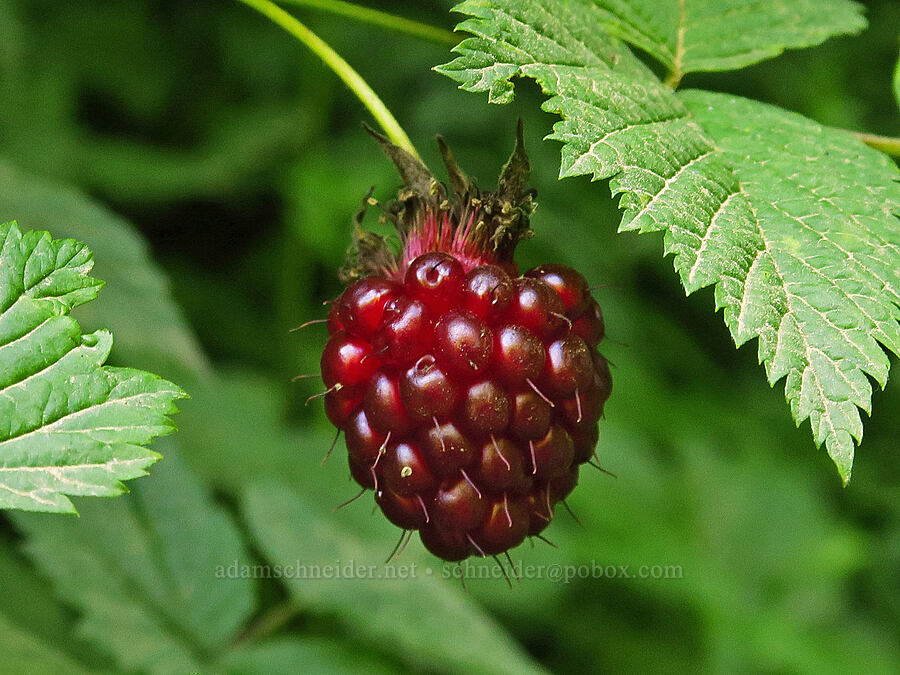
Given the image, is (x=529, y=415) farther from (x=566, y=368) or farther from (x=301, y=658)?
(x=301, y=658)

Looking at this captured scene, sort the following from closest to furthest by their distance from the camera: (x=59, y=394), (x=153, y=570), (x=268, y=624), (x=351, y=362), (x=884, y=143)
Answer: (x=59, y=394) < (x=351, y=362) < (x=884, y=143) < (x=153, y=570) < (x=268, y=624)

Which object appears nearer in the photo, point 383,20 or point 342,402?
point 342,402

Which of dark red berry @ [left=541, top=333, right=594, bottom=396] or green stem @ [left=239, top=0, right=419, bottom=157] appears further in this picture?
green stem @ [left=239, top=0, right=419, bottom=157]

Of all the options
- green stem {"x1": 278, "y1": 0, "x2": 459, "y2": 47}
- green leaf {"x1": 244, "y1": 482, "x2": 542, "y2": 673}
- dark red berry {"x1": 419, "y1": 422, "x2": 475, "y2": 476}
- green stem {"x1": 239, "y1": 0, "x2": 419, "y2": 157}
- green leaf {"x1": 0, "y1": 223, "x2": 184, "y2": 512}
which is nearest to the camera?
green leaf {"x1": 0, "y1": 223, "x2": 184, "y2": 512}

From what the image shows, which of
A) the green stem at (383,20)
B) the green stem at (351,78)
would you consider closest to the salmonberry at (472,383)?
the green stem at (351,78)

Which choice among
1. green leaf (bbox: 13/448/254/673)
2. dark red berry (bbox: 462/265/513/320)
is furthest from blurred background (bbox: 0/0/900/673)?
dark red berry (bbox: 462/265/513/320)

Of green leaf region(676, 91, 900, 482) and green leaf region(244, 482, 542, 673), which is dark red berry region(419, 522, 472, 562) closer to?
green leaf region(676, 91, 900, 482)

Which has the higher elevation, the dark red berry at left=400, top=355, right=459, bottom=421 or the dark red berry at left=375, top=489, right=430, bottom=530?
the dark red berry at left=400, top=355, right=459, bottom=421

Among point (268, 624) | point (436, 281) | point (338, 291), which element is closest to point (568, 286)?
point (436, 281)
